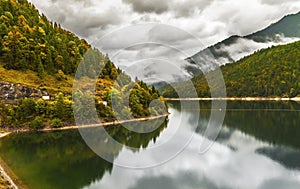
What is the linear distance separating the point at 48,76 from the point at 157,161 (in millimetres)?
65513

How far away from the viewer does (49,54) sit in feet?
355

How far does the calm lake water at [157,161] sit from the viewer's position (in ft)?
127

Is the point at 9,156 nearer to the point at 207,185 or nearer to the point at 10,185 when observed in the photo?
the point at 10,185

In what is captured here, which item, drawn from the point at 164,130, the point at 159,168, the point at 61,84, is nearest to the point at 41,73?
the point at 61,84

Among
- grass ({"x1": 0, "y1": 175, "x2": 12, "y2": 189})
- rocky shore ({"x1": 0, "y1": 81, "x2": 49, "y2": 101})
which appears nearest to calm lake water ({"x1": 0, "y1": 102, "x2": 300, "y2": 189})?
grass ({"x1": 0, "y1": 175, "x2": 12, "y2": 189})

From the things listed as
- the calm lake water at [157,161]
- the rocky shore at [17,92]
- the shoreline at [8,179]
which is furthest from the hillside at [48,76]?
the shoreline at [8,179]

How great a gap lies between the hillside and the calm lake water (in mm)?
7864

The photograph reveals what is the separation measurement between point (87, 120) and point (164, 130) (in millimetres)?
20280

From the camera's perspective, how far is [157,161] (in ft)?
159

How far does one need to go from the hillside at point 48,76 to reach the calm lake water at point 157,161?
25.8 feet

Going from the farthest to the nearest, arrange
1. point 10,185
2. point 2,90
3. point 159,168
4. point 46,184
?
point 2,90 < point 159,168 < point 46,184 < point 10,185

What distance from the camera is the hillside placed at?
259 feet

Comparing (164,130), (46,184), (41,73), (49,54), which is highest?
(49,54)

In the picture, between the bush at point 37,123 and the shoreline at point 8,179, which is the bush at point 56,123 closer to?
the bush at point 37,123
